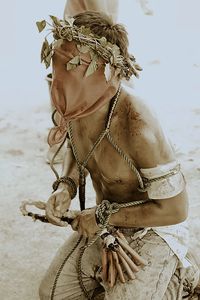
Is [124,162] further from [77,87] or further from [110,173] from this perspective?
[77,87]

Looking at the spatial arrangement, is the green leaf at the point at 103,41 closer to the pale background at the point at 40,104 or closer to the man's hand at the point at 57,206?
the pale background at the point at 40,104

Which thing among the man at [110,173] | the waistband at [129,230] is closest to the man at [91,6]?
the man at [110,173]

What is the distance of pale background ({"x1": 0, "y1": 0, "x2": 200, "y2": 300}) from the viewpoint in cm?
250

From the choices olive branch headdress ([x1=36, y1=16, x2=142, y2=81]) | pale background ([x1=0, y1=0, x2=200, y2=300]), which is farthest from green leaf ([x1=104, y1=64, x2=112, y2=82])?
pale background ([x1=0, y1=0, x2=200, y2=300])

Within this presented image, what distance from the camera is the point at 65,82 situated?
5.08ft

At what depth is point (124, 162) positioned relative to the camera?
1747 mm

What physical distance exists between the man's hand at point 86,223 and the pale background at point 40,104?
394 millimetres

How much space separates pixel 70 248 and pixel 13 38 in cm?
377

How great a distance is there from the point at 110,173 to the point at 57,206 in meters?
0.22

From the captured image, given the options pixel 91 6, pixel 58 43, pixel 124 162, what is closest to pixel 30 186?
pixel 91 6

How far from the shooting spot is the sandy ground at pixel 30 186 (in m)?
2.37

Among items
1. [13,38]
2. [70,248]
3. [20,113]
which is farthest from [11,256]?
[13,38]

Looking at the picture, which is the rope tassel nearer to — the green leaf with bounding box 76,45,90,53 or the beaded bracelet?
the beaded bracelet

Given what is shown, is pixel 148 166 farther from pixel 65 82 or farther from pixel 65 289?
pixel 65 289
